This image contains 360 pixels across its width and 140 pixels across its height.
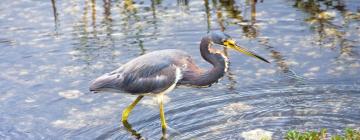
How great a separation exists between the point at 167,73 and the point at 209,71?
46 cm

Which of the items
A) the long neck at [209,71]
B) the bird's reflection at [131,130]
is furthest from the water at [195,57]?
the long neck at [209,71]

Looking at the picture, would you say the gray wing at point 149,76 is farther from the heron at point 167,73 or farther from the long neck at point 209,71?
the long neck at point 209,71

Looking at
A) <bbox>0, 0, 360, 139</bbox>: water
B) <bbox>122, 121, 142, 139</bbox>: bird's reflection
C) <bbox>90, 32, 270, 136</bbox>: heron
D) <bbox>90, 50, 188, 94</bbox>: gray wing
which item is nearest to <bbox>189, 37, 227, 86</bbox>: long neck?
<bbox>90, 32, 270, 136</bbox>: heron

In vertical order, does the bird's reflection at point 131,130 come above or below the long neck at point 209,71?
below

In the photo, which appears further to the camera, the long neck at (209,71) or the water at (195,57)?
the water at (195,57)

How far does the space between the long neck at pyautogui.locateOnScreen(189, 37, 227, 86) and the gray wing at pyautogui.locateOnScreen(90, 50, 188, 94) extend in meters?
0.23

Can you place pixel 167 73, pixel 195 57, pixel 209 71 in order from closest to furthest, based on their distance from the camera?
pixel 167 73 < pixel 209 71 < pixel 195 57

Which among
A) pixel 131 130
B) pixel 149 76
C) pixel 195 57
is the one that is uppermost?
pixel 149 76

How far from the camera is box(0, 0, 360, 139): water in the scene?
7.55m

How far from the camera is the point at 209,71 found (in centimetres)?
755

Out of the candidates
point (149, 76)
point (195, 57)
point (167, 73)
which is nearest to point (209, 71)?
point (167, 73)

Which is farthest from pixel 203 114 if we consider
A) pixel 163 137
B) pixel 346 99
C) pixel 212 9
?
pixel 212 9

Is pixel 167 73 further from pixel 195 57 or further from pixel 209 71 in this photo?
pixel 195 57

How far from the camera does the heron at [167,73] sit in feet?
24.4
